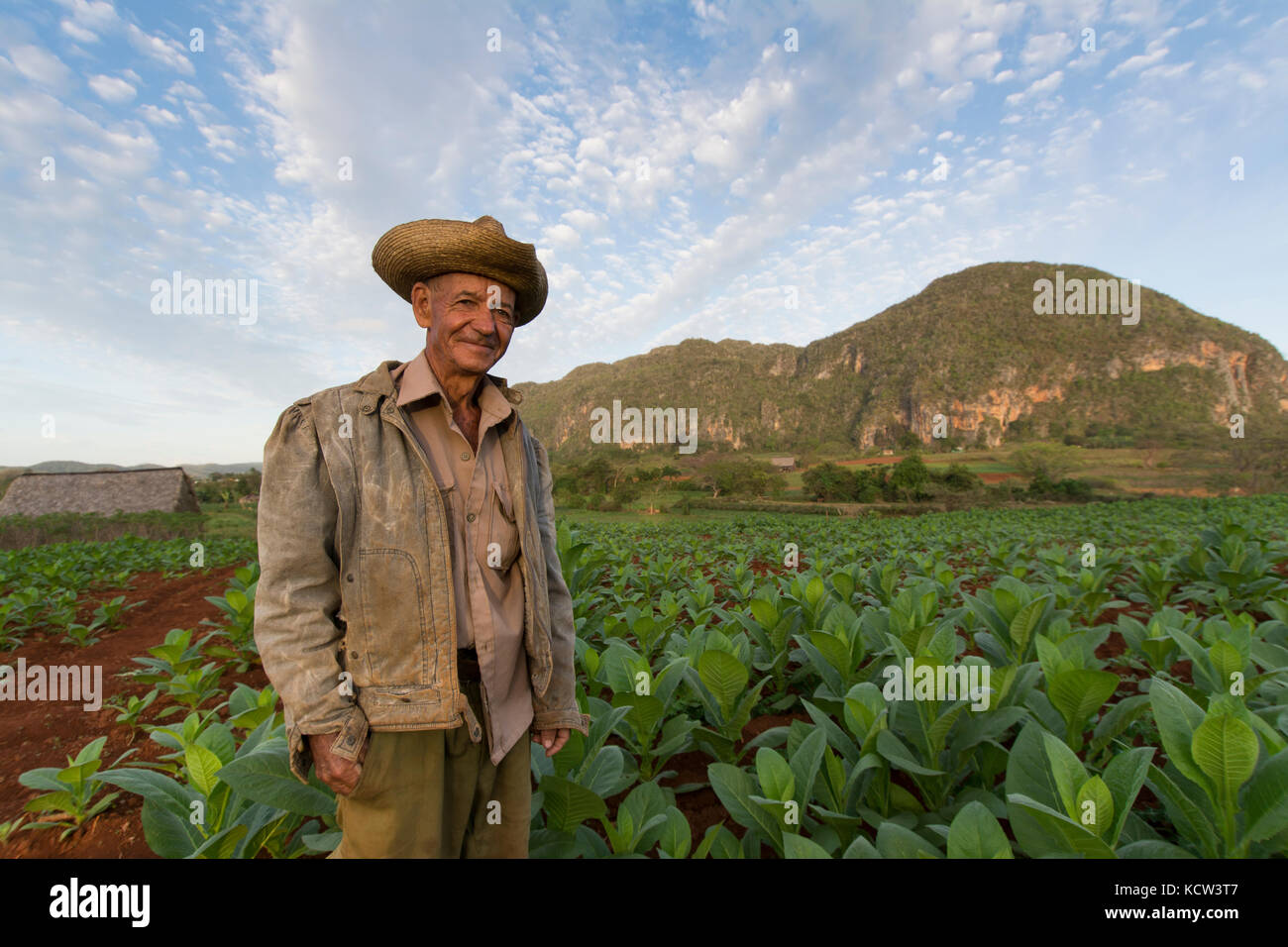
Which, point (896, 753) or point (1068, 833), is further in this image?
point (896, 753)

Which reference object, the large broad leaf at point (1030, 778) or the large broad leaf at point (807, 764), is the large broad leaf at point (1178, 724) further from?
the large broad leaf at point (807, 764)

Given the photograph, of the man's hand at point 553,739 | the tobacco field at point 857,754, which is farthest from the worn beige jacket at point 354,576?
the tobacco field at point 857,754

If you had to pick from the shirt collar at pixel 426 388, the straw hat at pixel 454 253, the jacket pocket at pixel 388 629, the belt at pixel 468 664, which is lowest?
the belt at pixel 468 664

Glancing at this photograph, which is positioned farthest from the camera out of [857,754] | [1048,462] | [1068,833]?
[1048,462]

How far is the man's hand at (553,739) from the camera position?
181 centimetres

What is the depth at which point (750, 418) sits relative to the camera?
107 meters

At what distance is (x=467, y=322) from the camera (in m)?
1.66

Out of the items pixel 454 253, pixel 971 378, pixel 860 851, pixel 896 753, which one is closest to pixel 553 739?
pixel 860 851

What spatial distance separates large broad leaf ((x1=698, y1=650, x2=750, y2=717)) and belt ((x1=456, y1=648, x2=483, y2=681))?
3.54 feet

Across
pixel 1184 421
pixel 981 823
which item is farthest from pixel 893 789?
pixel 1184 421

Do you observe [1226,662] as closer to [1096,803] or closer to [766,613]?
[1096,803]

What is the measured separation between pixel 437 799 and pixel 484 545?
29.1 inches

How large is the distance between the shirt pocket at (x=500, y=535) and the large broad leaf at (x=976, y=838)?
1401mm
